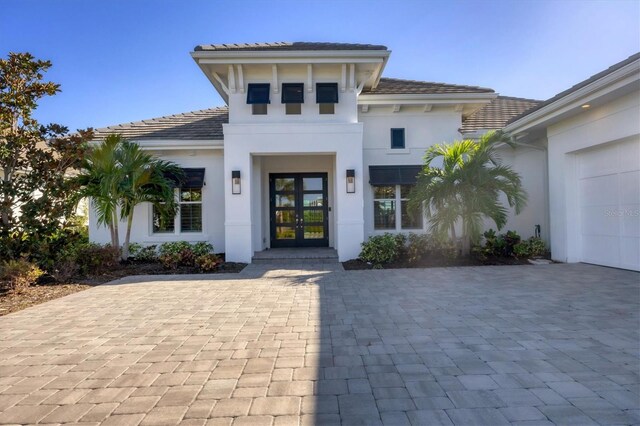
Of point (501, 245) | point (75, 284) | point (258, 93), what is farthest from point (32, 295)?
point (501, 245)

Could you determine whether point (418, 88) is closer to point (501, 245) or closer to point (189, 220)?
point (501, 245)

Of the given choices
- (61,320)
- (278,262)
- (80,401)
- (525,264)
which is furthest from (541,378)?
(278,262)

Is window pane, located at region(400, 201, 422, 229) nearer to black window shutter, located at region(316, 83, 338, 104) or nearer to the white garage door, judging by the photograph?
black window shutter, located at region(316, 83, 338, 104)

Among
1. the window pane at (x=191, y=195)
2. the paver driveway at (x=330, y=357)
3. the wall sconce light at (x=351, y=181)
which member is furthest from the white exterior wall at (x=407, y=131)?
the paver driveway at (x=330, y=357)

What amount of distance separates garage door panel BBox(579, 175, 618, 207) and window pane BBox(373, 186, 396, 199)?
5057 millimetres

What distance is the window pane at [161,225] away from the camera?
11.4 meters

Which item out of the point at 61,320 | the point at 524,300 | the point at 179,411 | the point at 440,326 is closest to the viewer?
the point at 179,411

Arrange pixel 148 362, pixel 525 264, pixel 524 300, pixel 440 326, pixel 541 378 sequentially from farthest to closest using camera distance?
pixel 525 264, pixel 524 300, pixel 440 326, pixel 148 362, pixel 541 378

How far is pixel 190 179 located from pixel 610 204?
11.4 m

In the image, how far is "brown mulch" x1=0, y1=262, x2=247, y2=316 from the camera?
19.8ft

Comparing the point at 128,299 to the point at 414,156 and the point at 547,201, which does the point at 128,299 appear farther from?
the point at 547,201

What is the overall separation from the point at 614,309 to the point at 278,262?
7.56 m

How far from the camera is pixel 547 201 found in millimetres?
10570

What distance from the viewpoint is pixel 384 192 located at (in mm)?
11508
